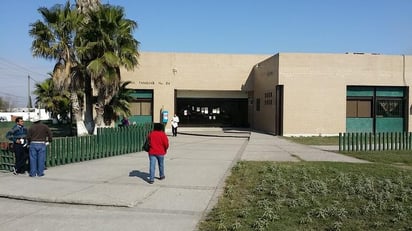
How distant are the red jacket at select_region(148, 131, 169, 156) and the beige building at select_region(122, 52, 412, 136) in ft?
58.8

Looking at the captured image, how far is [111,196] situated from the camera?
8.74 meters

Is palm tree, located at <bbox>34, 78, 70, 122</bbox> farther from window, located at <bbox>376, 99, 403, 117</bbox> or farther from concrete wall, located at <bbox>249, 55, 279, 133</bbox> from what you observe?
window, located at <bbox>376, 99, 403, 117</bbox>

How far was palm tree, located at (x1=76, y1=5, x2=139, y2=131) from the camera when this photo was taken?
2205 cm

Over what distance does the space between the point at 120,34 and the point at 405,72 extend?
18898 millimetres

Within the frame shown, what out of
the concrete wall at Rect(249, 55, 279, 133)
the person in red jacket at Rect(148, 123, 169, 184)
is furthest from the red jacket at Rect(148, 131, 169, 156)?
the concrete wall at Rect(249, 55, 279, 133)

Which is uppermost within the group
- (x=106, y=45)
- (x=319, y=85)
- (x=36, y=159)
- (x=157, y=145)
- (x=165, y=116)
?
(x=106, y=45)

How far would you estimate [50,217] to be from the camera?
7.28 metres

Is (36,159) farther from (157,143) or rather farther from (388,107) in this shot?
(388,107)

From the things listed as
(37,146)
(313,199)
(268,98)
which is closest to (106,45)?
(37,146)

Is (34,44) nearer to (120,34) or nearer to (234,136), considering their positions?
(120,34)

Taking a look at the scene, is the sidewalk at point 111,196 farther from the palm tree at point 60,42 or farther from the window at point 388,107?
the window at point 388,107

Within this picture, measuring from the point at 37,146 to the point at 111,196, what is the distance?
415cm

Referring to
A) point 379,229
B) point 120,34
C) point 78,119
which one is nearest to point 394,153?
point 379,229

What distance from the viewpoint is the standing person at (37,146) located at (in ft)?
37.9
